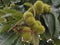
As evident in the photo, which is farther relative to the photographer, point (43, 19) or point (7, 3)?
point (7, 3)

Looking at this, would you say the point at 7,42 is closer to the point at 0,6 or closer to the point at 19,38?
the point at 19,38

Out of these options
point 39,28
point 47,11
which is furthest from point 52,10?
point 39,28

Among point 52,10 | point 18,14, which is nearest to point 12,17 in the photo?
point 18,14

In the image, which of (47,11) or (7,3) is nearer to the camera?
(47,11)

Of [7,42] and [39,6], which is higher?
[39,6]

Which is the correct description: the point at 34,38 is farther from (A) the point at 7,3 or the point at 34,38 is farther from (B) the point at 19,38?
(A) the point at 7,3

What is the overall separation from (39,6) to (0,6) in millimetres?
269

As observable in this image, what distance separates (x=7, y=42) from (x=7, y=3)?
0.24 metres

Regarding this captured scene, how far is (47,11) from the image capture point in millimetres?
602

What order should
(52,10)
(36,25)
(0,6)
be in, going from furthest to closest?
(0,6), (52,10), (36,25)

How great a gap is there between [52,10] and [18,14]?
0.13 m

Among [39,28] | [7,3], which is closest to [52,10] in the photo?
[39,28]

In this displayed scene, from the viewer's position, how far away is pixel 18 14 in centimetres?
56

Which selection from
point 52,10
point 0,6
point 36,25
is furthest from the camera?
point 0,6
